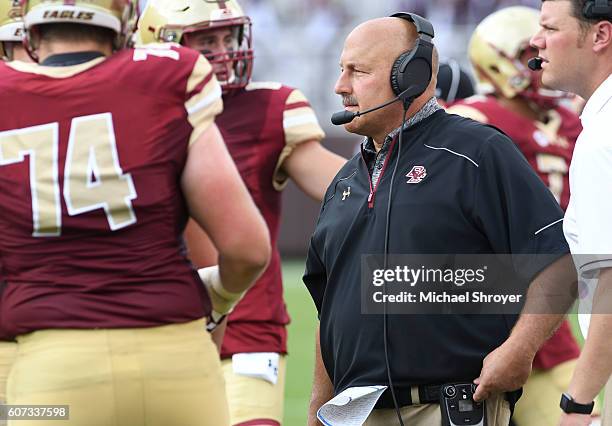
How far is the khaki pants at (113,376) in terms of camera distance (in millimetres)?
2883

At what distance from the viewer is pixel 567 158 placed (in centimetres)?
581

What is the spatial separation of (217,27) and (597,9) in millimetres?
2128

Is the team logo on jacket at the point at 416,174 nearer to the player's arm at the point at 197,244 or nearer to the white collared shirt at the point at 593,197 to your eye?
the white collared shirt at the point at 593,197

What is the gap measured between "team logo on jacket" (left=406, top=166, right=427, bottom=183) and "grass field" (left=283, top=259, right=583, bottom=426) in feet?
13.6

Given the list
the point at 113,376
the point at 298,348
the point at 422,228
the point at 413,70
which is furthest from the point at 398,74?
the point at 298,348

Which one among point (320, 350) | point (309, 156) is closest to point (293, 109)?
point (309, 156)

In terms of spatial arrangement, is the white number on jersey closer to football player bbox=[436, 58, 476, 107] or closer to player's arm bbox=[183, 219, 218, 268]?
player's arm bbox=[183, 219, 218, 268]

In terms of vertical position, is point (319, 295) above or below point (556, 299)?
below

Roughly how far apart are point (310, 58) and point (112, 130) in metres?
13.6

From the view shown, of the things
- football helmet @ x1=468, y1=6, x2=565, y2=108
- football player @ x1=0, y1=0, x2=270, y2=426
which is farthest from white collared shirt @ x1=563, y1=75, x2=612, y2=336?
football helmet @ x1=468, y1=6, x2=565, y2=108

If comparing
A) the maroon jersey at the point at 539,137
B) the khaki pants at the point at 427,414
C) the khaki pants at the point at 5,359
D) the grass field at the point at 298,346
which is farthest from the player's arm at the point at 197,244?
the grass field at the point at 298,346

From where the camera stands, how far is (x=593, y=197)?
292cm

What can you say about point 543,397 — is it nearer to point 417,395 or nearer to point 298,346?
point 417,395

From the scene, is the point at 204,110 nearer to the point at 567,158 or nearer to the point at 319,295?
the point at 319,295
